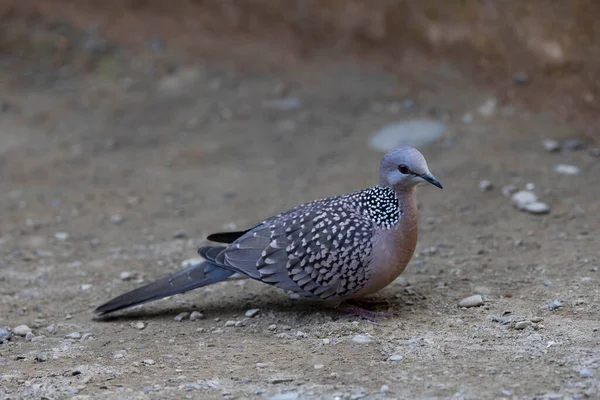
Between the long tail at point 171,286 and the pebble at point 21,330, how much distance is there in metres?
0.39

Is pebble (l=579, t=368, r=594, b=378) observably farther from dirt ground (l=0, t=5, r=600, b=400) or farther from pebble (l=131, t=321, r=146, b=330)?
pebble (l=131, t=321, r=146, b=330)

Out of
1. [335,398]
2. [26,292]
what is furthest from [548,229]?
[26,292]

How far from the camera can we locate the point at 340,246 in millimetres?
4227

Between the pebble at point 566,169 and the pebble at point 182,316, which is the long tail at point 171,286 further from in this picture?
the pebble at point 566,169

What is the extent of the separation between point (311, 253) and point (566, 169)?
8.85 feet

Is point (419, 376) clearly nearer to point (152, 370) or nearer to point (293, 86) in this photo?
point (152, 370)

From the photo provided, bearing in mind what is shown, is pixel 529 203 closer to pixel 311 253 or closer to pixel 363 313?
pixel 363 313

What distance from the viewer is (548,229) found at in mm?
5285

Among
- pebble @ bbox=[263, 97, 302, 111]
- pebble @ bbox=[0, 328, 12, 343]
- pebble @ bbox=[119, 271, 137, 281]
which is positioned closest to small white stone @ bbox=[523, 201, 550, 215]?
pebble @ bbox=[119, 271, 137, 281]

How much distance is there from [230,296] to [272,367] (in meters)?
1.20

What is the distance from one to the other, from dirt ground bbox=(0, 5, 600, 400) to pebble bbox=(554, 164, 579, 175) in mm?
66

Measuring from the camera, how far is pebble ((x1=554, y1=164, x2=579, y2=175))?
6.05 meters

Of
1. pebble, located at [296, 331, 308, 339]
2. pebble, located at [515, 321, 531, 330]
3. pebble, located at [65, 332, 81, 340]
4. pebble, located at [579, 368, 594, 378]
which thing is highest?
pebble, located at [579, 368, 594, 378]

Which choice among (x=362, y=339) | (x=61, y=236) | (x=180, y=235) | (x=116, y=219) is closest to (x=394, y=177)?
(x=362, y=339)
